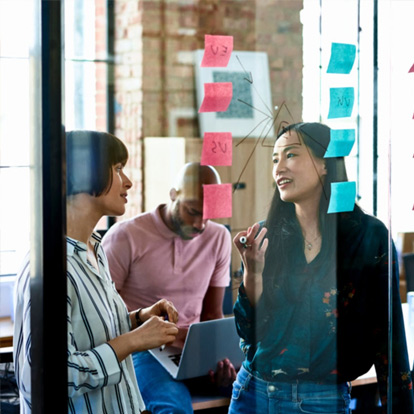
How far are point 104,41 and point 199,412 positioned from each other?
89 cm

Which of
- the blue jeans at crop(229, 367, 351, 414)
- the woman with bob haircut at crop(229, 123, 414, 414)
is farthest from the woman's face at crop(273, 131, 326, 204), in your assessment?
the blue jeans at crop(229, 367, 351, 414)

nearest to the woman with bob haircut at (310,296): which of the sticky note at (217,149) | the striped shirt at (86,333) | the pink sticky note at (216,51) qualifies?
the sticky note at (217,149)

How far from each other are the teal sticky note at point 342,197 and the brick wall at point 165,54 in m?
0.29

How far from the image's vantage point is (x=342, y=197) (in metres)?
1.76

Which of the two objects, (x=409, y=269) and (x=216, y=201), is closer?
(x=216, y=201)

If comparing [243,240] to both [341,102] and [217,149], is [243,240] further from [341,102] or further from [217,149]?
[341,102]

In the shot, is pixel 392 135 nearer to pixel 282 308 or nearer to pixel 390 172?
pixel 390 172

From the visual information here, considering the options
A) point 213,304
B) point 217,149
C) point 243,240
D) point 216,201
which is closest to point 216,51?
point 217,149

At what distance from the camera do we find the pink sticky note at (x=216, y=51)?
5.20 ft

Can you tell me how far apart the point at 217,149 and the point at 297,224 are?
0.30 metres

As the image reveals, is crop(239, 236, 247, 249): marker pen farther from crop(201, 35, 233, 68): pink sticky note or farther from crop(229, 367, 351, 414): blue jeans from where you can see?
crop(201, 35, 233, 68): pink sticky note

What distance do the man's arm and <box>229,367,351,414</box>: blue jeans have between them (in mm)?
177

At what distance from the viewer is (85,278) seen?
1.45m

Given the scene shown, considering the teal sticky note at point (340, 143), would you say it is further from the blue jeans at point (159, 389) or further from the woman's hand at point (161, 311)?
the blue jeans at point (159, 389)
